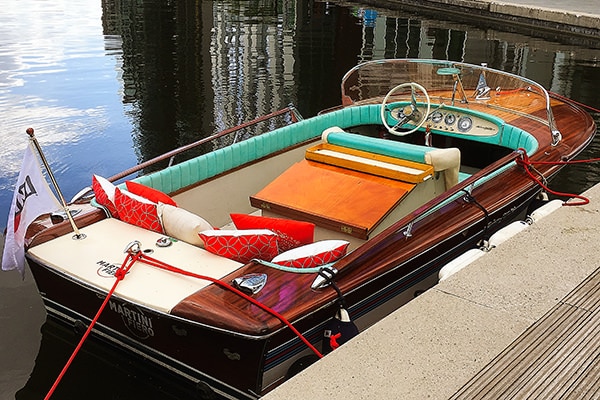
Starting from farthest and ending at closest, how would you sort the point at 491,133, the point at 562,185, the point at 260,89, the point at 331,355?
the point at 260,89 < the point at 562,185 < the point at 491,133 < the point at 331,355

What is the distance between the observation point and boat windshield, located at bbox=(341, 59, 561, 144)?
6.36 meters

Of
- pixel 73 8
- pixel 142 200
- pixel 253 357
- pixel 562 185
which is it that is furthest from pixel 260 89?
pixel 73 8

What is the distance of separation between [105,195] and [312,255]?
5.17 ft

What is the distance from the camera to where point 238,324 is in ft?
11.0

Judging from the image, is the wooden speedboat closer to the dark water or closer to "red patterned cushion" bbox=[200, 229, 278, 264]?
"red patterned cushion" bbox=[200, 229, 278, 264]

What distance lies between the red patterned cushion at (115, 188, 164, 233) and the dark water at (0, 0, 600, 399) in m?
0.91

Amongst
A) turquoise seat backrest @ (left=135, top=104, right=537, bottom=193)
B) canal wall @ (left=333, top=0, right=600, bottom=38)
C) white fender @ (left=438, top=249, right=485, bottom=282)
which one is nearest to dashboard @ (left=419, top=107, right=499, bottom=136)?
turquoise seat backrest @ (left=135, top=104, right=537, bottom=193)

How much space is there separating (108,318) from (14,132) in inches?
252

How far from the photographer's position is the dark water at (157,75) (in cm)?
472

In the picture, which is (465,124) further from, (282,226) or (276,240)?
(276,240)

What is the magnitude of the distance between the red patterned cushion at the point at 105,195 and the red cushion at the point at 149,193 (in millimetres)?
137

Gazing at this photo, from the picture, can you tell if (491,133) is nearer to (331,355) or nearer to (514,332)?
(514,332)

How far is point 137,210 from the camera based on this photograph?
4.27 m

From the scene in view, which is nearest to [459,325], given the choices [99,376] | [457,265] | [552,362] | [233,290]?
[552,362]
